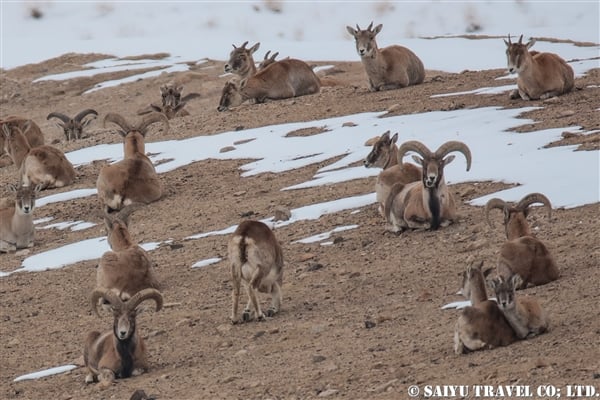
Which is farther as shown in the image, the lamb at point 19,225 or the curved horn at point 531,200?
the lamb at point 19,225

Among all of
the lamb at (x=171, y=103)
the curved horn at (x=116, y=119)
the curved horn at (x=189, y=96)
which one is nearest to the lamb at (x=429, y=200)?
the curved horn at (x=116, y=119)

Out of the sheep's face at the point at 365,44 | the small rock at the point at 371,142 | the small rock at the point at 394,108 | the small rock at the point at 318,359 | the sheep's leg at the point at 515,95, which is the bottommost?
the small rock at the point at 318,359

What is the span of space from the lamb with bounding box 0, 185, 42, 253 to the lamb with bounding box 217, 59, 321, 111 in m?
8.70

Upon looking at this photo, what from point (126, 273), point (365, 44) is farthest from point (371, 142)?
point (126, 273)

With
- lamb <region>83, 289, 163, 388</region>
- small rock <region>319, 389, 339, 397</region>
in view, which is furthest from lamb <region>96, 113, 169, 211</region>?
small rock <region>319, 389, 339, 397</region>

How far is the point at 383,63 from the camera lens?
27875 mm

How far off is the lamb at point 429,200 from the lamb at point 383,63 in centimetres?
997

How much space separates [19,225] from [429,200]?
20.9 feet

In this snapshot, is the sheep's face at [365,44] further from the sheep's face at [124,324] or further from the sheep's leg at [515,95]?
the sheep's face at [124,324]

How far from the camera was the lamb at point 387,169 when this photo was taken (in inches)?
741

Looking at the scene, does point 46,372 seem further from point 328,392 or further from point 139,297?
point 328,392

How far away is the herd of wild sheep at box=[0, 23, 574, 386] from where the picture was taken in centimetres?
1256

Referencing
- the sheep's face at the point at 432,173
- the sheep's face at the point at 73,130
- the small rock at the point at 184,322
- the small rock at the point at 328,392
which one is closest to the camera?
the small rock at the point at 328,392

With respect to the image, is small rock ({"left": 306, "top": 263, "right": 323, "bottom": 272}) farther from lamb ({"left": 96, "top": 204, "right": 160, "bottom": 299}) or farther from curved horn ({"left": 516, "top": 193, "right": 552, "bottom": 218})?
curved horn ({"left": 516, "top": 193, "right": 552, "bottom": 218})
